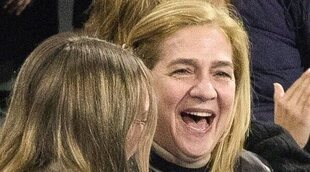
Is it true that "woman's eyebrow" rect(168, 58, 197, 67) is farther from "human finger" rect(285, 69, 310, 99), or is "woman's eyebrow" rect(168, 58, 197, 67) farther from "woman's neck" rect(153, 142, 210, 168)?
"human finger" rect(285, 69, 310, 99)

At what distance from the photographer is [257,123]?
2.12 meters

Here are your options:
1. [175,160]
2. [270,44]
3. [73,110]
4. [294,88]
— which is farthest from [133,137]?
[270,44]

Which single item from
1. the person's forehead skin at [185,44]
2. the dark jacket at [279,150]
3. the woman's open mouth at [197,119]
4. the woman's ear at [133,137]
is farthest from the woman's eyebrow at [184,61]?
the woman's ear at [133,137]

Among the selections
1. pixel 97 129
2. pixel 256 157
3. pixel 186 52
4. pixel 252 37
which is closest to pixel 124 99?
pixel 97 129

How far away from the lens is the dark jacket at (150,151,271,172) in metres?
1.90

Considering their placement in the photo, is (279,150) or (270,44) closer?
(279,150)

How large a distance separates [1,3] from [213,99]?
1.11m

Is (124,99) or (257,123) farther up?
(124,99)

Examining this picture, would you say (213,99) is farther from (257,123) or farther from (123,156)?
(123,156)

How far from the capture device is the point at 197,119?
6.41ft

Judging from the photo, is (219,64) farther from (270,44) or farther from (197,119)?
(270,44)

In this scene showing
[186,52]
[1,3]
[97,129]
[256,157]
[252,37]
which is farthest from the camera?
[1,3]

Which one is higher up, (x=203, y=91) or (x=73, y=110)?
(x=73, y=110)

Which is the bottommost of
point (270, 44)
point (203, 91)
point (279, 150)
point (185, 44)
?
point (279, 150)
